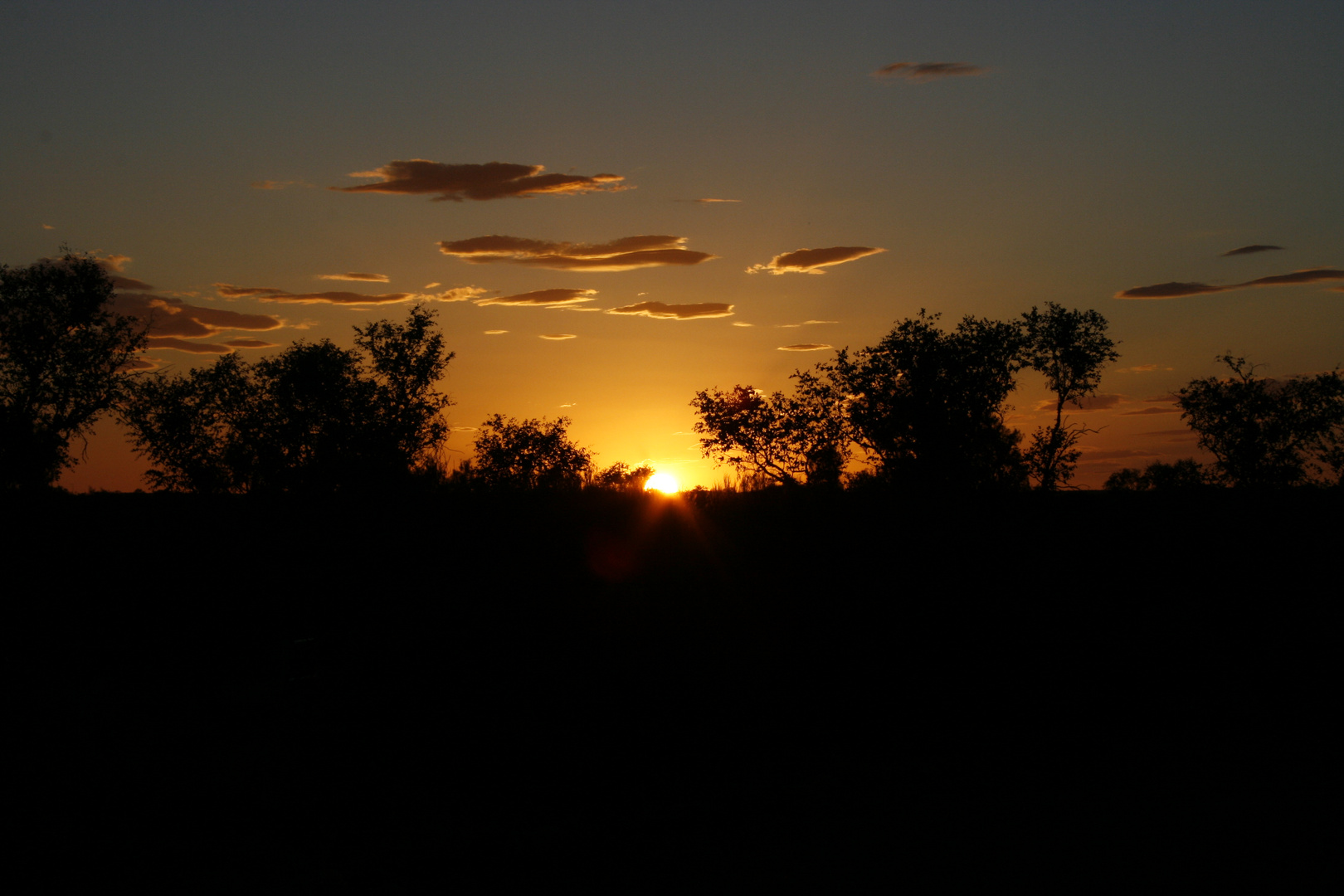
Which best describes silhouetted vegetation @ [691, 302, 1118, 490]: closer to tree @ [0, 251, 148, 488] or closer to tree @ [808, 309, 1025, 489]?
tree @ [808, 309, 1025, 489]

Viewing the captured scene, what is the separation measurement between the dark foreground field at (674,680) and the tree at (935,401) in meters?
22.7

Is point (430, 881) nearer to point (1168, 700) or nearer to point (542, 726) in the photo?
point (542, 726)

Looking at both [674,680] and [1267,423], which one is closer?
[674,680]

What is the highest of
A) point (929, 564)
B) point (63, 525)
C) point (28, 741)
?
point (63, 525)

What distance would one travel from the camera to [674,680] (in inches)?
454

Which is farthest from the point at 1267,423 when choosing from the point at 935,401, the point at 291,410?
the point at 291,410

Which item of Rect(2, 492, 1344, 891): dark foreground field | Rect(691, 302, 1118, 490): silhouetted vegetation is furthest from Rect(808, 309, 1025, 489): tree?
Rect(2, 492, 1344, 891): dark foreground field

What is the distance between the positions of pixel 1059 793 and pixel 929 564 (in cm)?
450

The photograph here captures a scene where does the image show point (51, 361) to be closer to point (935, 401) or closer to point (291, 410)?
point (291, 410)

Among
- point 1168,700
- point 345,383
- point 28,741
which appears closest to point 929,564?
point 1168,700

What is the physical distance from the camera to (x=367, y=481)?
12445 millimetres

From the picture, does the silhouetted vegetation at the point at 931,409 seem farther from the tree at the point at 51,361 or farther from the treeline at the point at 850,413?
the tree at the point at 51,361

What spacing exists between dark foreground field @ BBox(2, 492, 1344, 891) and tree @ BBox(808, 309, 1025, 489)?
2268 centimetres

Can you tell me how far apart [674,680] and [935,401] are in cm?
2964
